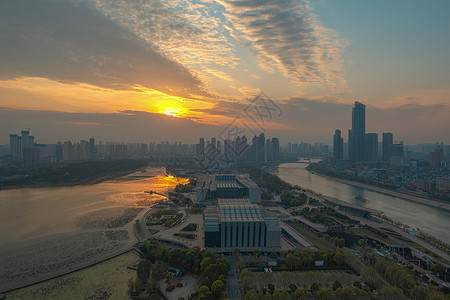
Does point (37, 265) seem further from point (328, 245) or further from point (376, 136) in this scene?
point (376, 136)

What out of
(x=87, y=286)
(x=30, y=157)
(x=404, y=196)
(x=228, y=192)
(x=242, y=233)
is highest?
(x=30, y=157)

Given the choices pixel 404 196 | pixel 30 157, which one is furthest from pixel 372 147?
pixel 30 157

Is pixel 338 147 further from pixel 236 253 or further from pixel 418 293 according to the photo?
pixel 418 293

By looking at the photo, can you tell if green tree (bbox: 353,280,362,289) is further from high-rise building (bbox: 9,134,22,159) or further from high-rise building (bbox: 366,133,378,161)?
high-rise building (bbox: 9,134,22,159)

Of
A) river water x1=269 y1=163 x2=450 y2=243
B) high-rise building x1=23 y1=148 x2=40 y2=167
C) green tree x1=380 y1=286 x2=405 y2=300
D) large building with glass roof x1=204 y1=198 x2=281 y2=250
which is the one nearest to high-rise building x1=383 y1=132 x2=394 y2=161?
river water x1=269 y1=163 x2=450 y2=243

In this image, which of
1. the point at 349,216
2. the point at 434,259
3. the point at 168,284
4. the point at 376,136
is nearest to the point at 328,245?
the point at 434,259

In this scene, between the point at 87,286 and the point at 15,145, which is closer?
the point at 87,286

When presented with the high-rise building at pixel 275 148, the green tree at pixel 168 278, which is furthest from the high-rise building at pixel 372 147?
the green tree at pixel 168 278
